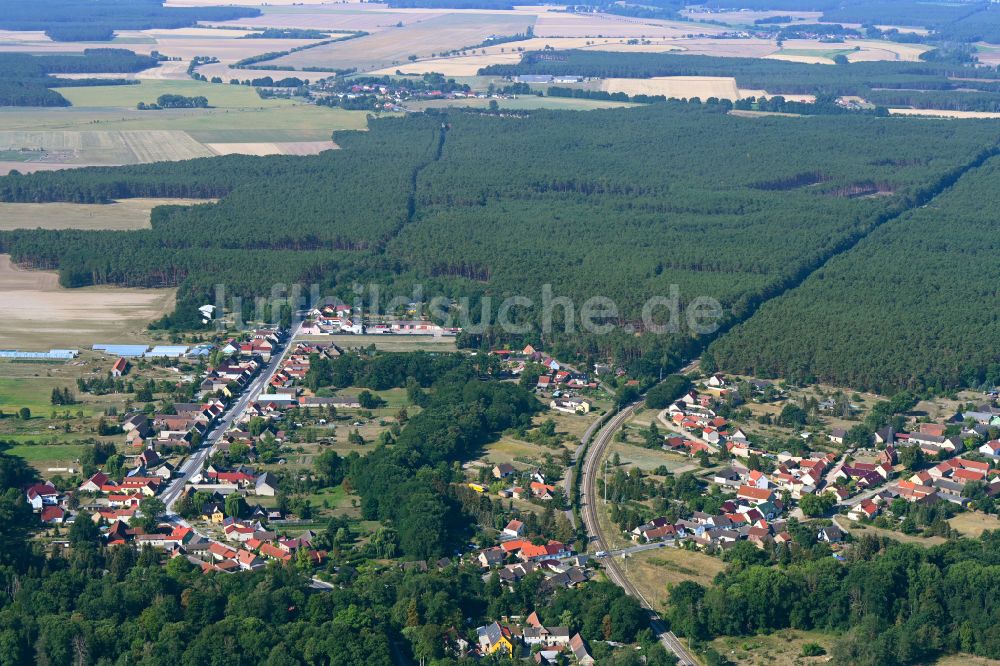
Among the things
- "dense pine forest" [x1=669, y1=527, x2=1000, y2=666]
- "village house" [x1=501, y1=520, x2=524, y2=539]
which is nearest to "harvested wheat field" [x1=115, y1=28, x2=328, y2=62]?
"village house" [x1=501, y1=520, x2=524, y2=539]

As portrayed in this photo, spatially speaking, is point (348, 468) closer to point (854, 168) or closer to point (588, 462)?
point (588, 462)

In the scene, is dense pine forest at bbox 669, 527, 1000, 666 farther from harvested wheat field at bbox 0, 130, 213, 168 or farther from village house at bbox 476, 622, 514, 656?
harvested wheat field at bbox 0, 130, 213, 168

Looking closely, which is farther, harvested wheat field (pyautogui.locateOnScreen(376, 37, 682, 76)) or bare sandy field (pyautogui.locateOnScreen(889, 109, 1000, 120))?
harvested wheat field (pyautogui.locateOnScreen(376, 37, 682, 76))

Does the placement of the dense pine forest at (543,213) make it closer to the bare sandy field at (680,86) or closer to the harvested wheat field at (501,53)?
the bare sandy field at (680,86)

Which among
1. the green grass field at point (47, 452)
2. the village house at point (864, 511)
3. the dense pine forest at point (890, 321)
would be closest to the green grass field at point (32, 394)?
the green grass field at point (47, 452)

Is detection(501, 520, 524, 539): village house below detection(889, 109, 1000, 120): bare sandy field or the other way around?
below

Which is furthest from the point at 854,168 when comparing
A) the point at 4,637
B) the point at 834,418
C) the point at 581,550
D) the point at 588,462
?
the point at 4,637
